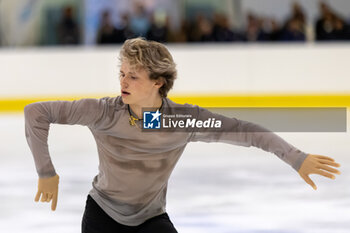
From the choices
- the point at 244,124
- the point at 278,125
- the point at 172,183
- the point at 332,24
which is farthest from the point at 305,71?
the point at 244,124

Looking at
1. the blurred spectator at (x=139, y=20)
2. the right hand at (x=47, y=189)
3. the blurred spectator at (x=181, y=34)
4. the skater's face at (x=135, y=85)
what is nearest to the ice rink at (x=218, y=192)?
the right hand at (x=47, y=189)

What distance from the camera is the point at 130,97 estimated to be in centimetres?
195

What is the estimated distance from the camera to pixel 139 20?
7.61 metres

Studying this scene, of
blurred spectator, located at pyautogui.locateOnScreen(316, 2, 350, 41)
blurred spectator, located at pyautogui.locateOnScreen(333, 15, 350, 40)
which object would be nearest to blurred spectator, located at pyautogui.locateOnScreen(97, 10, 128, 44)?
blurred spectator, located at pyautogui.locateOnScreen(316, 2, 350, 41)

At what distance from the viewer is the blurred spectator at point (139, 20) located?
7555mm

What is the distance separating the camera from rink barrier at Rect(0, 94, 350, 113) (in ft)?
22.1

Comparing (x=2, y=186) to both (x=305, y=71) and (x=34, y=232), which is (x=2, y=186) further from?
(x=305, y=71)

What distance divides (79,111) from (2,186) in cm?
219

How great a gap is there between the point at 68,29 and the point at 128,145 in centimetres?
555

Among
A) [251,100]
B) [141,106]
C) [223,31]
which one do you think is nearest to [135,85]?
[141,106]

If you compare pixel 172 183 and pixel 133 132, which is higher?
pixel 133 132

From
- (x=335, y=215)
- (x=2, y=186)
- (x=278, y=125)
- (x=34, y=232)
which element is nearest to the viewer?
(x=34, y=232)

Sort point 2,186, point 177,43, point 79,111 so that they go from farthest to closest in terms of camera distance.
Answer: point 177,43, point 2,186, point 79,111

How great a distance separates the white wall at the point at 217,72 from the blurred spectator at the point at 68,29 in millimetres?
350
